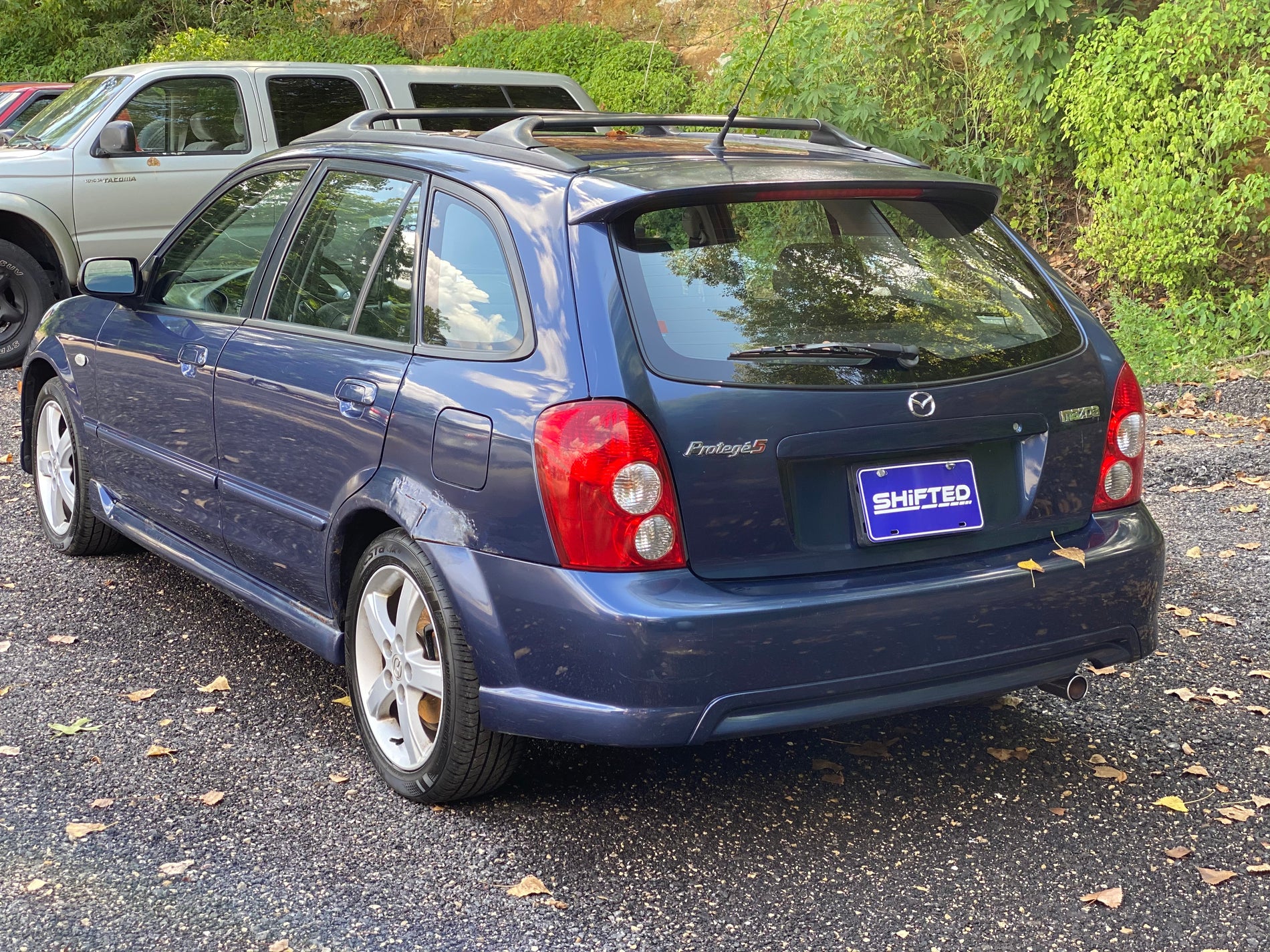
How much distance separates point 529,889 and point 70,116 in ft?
30.8

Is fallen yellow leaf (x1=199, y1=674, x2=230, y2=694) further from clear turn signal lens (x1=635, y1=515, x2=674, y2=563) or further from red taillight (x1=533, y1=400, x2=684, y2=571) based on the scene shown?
clear turn signal lens (x1=635, y1=515, x2=674, y2=563)

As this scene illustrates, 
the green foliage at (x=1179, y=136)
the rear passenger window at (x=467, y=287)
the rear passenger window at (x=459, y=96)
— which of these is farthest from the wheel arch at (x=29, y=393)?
the green foliage at (x=1179, y=136)

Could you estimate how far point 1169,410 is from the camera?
27.2 ft

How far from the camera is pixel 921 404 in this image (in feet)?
10.5

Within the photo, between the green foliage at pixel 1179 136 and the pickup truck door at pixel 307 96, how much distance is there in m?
5.47

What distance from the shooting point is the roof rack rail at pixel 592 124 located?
375 cm

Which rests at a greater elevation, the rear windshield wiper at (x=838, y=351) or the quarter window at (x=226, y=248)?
the quarter window at (x=226, y=248)

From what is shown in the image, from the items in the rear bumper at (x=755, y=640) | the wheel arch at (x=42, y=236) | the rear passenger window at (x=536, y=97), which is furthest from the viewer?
the rear passenger window at (x=536, y=97)

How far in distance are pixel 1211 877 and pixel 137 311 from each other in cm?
396

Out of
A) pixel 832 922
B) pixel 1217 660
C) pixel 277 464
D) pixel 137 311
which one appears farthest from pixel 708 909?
pixel 137 311

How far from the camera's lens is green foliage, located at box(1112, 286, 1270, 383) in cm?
931

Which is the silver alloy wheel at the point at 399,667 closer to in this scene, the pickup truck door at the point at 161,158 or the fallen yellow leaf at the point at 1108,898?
the fallen yellow leaf at the point at 1108,898

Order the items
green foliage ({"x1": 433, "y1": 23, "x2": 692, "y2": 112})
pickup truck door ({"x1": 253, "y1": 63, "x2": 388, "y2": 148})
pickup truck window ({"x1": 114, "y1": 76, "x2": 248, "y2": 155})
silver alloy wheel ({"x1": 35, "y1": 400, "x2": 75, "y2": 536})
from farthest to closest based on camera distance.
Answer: green foliage ({"x1": 433, "y1": 23, "x2": 692, "y2": 112}) < pickup truck door ({"x1": 253, "y1": 63, "x2": 388, "y2": 148}) < pickup truck window ({"x1": 114, "y1": 76, "x2": 248, "y2": 155}) < silver alloy wheel ({"x1": 35, "y1": 400, "x2": 75, "y2": 536})

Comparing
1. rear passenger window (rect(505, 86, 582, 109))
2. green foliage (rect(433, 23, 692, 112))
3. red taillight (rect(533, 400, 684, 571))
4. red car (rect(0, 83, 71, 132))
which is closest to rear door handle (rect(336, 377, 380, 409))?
red taillight (rect(533, 400, 684, 571))
